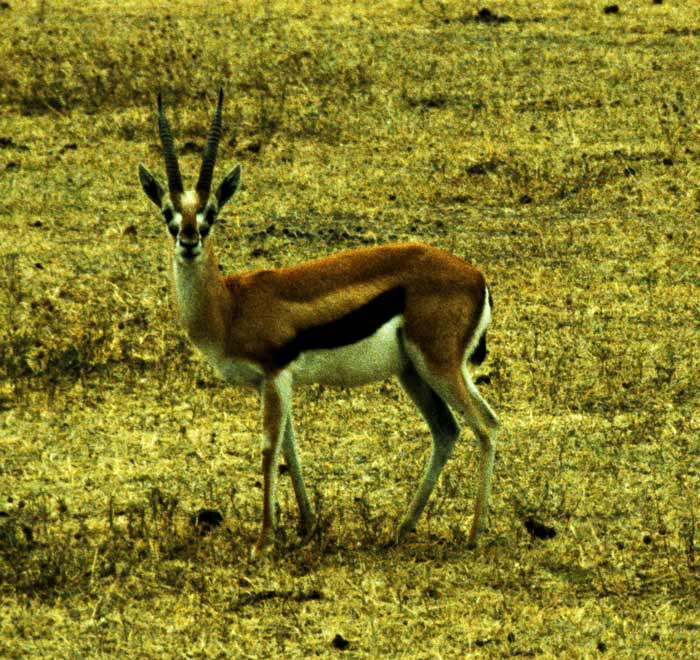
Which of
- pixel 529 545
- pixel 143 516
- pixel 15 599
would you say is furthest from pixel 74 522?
pixel 529 545

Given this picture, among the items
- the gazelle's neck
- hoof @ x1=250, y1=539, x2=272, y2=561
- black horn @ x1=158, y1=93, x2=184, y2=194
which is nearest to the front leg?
hoof @ x1=250, y1=539, x2=272, y2=561

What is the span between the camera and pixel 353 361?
7.23 meters

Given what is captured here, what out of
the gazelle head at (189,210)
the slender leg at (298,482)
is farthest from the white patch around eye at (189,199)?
the slender leg at (298,482)

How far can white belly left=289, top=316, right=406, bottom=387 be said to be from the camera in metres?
7.22

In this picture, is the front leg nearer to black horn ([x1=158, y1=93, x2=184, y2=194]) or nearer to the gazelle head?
the gazelle head

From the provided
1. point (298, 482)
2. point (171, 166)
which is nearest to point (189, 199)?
point (171, 166)

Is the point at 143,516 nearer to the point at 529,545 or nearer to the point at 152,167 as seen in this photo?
the point at 529,545

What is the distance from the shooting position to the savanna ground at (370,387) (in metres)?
6.64

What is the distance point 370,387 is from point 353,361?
2292mm

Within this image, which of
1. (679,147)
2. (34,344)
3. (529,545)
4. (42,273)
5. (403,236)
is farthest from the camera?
(679,147)

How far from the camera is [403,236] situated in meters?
12.6

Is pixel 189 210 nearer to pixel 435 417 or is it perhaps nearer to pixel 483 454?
pixel 435 417

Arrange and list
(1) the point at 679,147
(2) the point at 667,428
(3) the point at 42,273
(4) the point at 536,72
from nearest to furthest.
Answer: (2) the point at 667,428 < (3) the point at 42,273 < (1) the point at 679,147 < (4) the point at 536,72

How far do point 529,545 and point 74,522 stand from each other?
2.09 m
